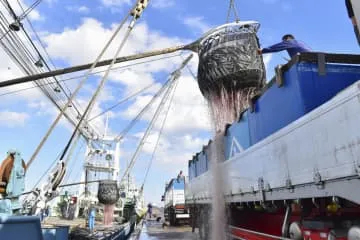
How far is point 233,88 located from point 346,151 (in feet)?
19.5

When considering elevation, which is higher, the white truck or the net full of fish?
the net full of fish

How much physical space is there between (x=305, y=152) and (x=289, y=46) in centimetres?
325

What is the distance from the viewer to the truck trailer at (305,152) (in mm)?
3307

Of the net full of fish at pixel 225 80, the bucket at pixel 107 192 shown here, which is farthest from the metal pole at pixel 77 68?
the bucket at pixel 107 192

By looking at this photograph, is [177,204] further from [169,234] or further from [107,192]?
[107,192]

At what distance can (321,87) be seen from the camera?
4559 mm

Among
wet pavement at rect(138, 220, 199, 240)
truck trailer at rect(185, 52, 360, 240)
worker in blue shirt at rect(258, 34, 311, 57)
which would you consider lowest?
wet pavement at rect(138, 220, 199, 240)

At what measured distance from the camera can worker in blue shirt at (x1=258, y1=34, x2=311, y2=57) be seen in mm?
6605

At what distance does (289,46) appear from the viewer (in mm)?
6625

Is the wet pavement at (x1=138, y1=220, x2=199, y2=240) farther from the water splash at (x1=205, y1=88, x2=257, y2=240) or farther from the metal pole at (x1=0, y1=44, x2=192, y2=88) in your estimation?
the metal pole at (x1=0, y1=44, x2=192, y2=88)

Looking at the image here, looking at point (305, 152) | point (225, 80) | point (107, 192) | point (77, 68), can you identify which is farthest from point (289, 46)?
point (107, 192)

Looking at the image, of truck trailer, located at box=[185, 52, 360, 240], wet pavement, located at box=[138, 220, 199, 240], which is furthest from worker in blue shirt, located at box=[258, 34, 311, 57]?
wet pavement, located at box=[138, 220, 199, 240]

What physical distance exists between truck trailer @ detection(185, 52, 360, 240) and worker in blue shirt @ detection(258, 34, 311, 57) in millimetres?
1275

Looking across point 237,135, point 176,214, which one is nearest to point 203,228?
point 237,135
